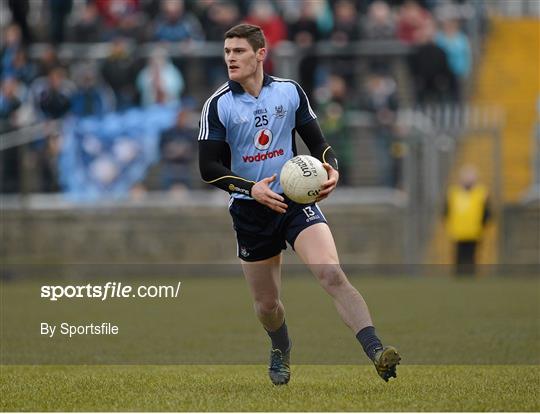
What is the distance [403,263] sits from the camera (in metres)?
23.6

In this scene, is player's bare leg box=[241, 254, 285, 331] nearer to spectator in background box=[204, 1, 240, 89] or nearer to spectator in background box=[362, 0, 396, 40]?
spectator in background box=[204, 1, 240, 89]

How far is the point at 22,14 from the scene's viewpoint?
25812mm

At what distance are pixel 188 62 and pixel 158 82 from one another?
0.90 m

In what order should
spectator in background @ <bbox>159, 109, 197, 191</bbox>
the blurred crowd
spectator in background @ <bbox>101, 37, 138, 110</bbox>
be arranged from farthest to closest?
spectator in background @ <bbox>101, 37, 138, 110</bbox> < the blurred crowd < spectator in background @ <bbox>159, 109, 197, 191</bbox>

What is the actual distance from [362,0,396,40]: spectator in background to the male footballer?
15.6 m

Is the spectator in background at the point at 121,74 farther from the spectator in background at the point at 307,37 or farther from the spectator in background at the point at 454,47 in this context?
the spectator in background at the point at 454,47

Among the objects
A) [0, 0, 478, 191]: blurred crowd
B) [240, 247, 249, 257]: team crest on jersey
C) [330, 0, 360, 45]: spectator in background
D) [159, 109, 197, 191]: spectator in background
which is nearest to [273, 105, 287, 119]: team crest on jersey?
[240, 247, 249, 257]: team crest on jersey

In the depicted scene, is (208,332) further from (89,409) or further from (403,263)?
(403,263)

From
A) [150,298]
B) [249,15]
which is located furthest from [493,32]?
[150,298]

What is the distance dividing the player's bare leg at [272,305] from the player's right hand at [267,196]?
653 millimetres

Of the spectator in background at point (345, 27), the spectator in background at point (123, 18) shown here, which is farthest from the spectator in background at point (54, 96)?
the spectator in background at point (345, 27)

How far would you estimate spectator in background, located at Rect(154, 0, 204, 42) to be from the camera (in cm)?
2502

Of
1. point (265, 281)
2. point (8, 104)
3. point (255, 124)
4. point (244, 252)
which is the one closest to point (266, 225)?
point (244, 252)

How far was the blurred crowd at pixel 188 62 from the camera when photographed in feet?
77.0
